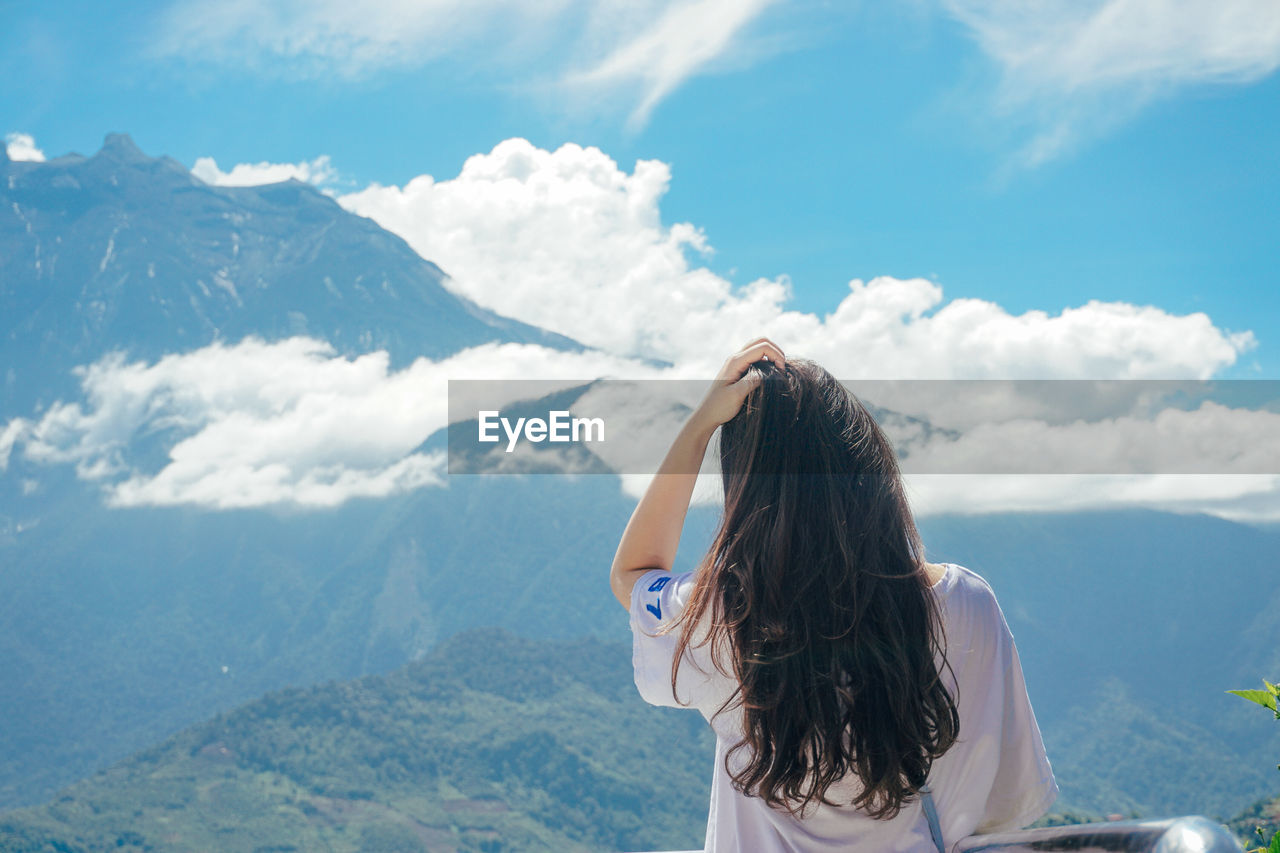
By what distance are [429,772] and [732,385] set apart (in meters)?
98.6

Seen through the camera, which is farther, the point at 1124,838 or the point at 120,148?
the point at 120,148

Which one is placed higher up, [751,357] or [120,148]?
[120,148]

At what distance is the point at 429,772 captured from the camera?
91938 millimetres

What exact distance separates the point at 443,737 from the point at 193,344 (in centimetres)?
12843

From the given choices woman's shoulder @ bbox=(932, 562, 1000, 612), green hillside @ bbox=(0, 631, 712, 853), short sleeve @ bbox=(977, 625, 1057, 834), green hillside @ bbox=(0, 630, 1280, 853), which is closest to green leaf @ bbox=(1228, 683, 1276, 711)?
short sleeve @ bbox=(977, 625, 1057, 834)

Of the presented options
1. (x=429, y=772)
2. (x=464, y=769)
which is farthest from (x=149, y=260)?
(x=464, y=769)

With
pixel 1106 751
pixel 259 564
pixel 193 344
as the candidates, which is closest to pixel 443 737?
pixel 1106 751

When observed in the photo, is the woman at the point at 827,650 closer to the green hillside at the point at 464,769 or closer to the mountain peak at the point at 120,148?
the green hillside at the point at 464,769

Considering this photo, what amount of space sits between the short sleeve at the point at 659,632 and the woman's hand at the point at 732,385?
0.21m

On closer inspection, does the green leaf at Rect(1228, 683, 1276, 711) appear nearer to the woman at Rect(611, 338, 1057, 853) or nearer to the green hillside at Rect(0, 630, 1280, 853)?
the woman at Rect(611, 338, 1057, 853)

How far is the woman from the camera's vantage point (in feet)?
3.88

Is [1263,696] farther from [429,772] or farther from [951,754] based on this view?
[429,772]

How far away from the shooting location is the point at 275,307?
19788 cm
